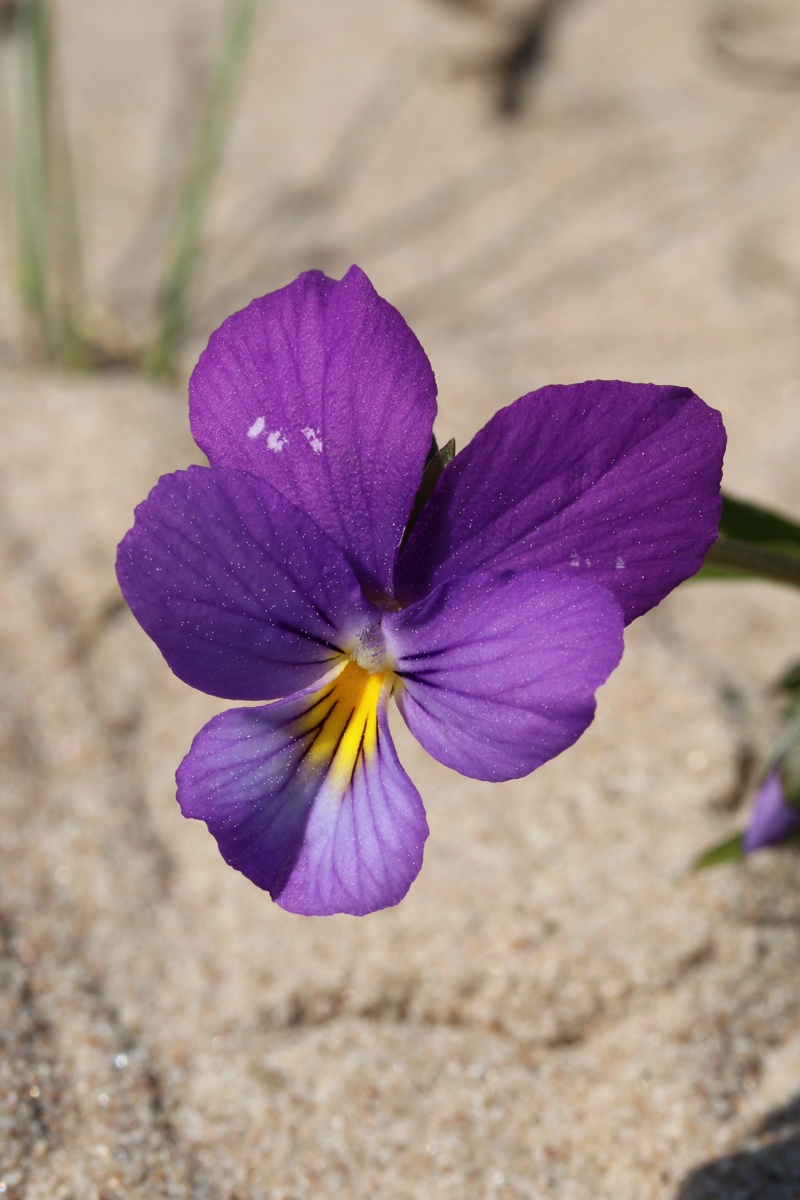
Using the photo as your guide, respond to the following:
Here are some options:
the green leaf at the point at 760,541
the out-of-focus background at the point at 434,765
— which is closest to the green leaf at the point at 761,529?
the green leaf at the point at 760,541

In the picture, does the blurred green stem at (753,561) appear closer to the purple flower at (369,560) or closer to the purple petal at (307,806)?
the purple flower at (369,560)

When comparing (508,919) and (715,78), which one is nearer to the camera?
(508,919)

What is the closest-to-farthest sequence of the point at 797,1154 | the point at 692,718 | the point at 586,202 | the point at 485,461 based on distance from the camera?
the point at 485,461 → the point at 797,1154 → the point at 692,718 → the point at 586,202

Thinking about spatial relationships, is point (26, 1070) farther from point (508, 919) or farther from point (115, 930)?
point (508, 919)

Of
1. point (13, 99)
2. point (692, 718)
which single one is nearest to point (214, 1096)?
point (692, 718)

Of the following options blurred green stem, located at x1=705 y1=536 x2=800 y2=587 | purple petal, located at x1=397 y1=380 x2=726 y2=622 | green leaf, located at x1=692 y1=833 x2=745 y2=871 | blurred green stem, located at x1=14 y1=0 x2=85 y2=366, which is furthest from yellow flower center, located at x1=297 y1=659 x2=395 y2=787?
blurred green stem, located at x1=14 y1=0 x2=85 y2=366

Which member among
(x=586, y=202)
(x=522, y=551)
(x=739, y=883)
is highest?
(x=522, y=551)

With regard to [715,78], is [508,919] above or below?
below

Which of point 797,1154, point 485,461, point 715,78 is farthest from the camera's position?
point 715,78
